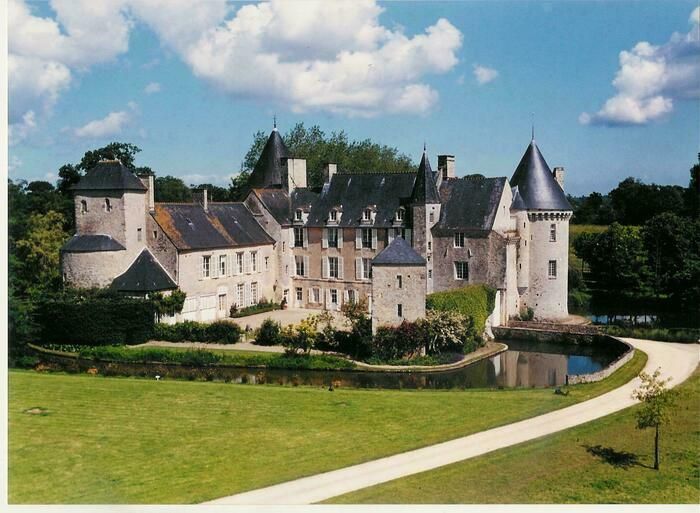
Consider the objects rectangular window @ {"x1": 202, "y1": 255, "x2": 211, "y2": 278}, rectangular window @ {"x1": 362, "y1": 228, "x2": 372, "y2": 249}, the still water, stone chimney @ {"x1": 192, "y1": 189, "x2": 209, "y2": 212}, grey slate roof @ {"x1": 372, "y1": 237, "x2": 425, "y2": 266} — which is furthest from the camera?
rectangular window @ {"x1": 362, "y1": 228, "x2": 372, "y2": 249}

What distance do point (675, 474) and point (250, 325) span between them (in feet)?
73.2

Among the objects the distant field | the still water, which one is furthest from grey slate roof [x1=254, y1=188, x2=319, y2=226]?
the distant field

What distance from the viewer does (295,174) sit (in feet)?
143

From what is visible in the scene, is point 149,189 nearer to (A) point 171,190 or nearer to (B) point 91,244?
(B) point 91,244

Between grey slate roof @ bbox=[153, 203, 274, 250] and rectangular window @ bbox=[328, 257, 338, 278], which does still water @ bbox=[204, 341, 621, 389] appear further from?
rectangular window @ bbox=[328, 257, 338, 278]

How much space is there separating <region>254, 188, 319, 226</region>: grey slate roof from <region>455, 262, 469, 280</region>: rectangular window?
30.8 feet

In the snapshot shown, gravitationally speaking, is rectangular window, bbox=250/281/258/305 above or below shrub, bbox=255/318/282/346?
above

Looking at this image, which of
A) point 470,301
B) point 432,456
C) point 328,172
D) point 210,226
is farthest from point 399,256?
point 328,172

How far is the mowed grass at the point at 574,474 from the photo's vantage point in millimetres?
Answer: 14930

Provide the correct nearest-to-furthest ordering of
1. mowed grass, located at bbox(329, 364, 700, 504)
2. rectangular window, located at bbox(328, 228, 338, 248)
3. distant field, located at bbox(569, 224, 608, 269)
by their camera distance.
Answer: mowed grass, located at bbox(329, 364, 700, 504)
rectangular window, located at bbox(328, 228, 338, 248)
distant field, located at bbox(569, 224, 608, 269)

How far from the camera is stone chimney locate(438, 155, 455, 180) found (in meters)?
39.7

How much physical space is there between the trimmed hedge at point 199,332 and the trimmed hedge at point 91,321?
829mm

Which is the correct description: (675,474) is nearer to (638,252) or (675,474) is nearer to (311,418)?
(311,418)

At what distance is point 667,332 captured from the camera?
31.7m
